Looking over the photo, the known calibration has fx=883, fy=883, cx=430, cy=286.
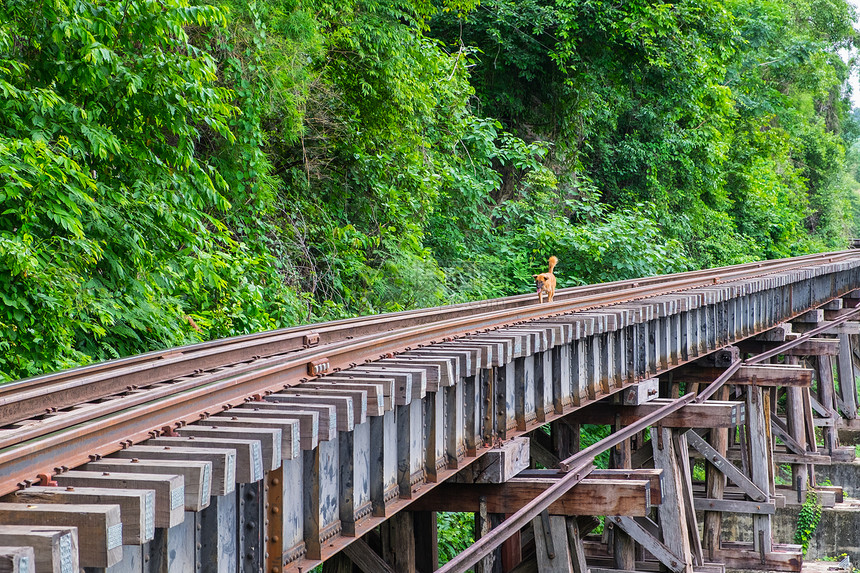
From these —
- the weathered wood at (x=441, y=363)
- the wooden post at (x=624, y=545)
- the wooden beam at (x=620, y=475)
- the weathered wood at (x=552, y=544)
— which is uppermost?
the weathered wood at (x=441, y=363)

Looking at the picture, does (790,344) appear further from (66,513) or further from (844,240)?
(844,240)

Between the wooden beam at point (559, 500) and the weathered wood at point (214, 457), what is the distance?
344 centimetres

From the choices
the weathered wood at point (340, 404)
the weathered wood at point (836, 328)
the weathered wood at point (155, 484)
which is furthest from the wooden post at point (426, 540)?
the weathered wood at point (836, 328)

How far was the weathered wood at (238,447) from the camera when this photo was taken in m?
3.16

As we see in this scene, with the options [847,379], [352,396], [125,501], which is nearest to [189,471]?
[125,501]

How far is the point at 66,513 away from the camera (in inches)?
95.9

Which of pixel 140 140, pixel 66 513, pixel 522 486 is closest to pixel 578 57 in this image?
pixel 140 140

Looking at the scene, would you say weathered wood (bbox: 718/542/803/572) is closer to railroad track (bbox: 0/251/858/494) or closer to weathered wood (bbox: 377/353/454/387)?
railroad track (bbox: 0/251/858/494)

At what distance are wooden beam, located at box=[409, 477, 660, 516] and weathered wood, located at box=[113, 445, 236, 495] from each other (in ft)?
11.3

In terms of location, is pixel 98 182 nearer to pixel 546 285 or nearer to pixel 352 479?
pixel 352 479

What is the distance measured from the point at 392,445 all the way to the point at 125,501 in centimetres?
252

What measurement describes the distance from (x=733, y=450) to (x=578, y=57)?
9506 millimetres

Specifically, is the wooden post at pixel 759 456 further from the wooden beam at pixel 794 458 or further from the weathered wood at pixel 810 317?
the weathered wood at pixel 810 317

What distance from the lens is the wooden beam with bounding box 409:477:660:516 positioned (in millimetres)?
6305
